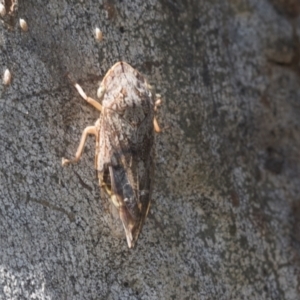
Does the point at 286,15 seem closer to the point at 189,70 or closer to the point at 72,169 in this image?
the point at 189,70

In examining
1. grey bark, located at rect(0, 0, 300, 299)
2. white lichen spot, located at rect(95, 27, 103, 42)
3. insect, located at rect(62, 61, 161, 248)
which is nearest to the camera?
grey bark, located at rect(0, 0, 300, 299)

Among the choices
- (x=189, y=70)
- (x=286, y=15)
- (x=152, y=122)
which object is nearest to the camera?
(x=152, y=122)

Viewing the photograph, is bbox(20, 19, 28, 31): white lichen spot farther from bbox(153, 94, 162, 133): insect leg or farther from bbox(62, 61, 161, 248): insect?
bbox(153, 94, 162, 133): insect leg

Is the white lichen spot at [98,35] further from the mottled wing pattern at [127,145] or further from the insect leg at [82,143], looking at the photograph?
the insect leg at [82,143]

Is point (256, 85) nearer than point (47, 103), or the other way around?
point (47, 103)

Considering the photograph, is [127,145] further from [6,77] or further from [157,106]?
[6,77]

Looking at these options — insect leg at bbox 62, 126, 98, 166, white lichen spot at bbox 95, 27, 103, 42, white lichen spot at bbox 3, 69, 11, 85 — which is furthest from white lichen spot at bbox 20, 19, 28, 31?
insect leg at bbox 62, 126, 98, 166

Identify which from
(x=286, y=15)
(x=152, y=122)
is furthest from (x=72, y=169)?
(x=286, y=15)

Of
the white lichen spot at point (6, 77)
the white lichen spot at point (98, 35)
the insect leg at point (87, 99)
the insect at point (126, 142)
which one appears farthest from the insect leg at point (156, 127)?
the white lichen spot at point (6, 77)
